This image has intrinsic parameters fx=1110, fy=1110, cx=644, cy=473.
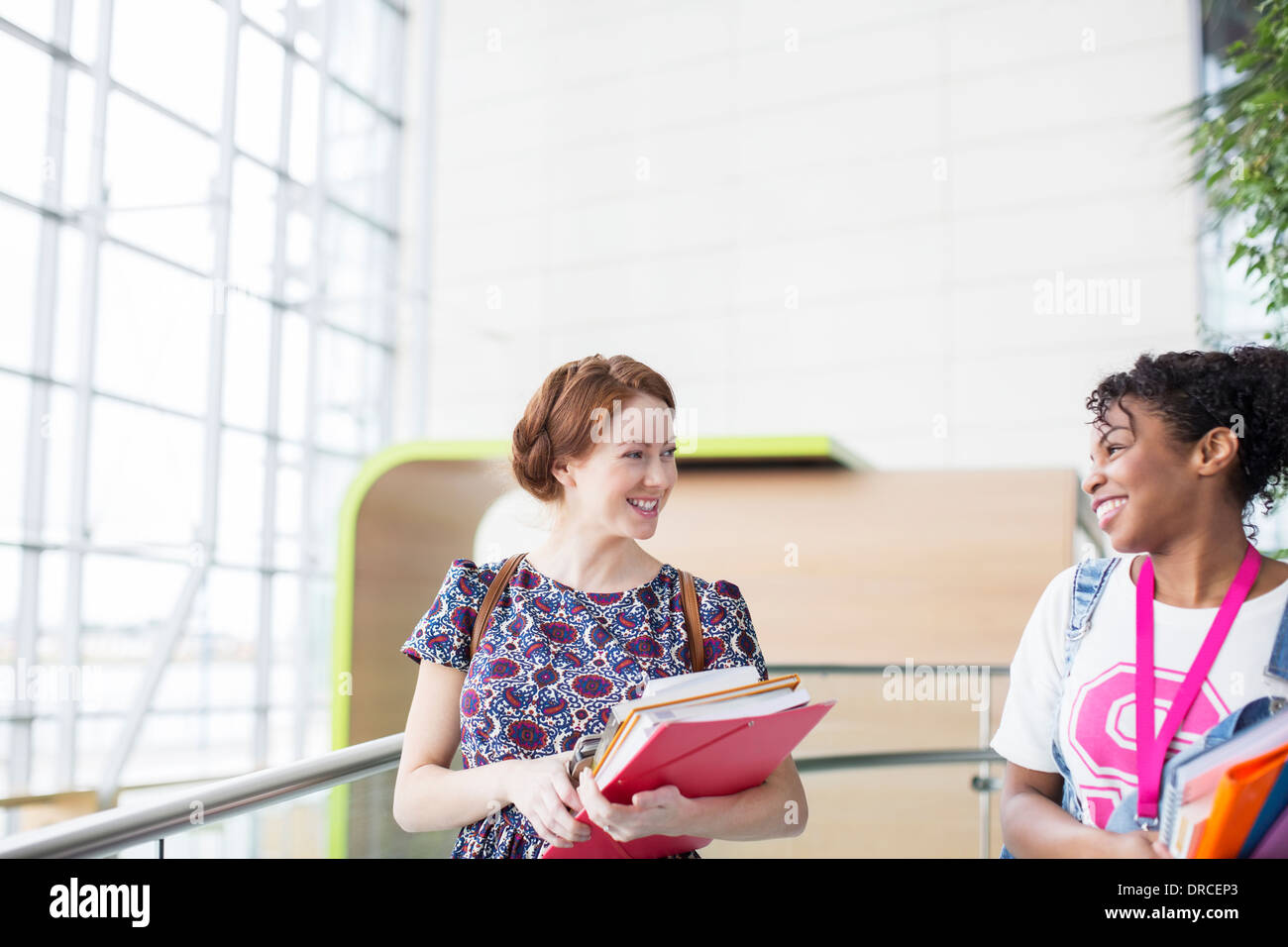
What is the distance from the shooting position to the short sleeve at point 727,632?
59.9 inches

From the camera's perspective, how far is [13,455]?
7.34 meters

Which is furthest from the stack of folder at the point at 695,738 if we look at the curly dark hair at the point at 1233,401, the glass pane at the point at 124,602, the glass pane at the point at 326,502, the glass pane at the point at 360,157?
the glass pane at the point at 360,157

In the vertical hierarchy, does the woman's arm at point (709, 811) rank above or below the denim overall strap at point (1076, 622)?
below

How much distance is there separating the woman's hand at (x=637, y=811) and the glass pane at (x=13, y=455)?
286 inches

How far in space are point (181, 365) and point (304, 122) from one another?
2.70 meters

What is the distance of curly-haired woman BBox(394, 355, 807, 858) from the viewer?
1451mm

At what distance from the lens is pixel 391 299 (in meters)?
10.8

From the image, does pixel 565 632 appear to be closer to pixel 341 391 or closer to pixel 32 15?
pixel 32 15

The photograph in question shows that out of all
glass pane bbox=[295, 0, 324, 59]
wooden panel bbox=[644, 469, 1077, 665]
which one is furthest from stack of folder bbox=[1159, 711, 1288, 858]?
glass pane bbox=[295, 0, 324, 59]

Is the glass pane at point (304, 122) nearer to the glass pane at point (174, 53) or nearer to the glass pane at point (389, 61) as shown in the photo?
the glass pane at point (174, 53)

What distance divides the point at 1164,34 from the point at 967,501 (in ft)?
18.7

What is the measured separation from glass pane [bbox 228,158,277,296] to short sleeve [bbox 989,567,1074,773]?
8.57 m

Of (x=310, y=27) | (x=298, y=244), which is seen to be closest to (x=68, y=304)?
(x=298, y=244)
